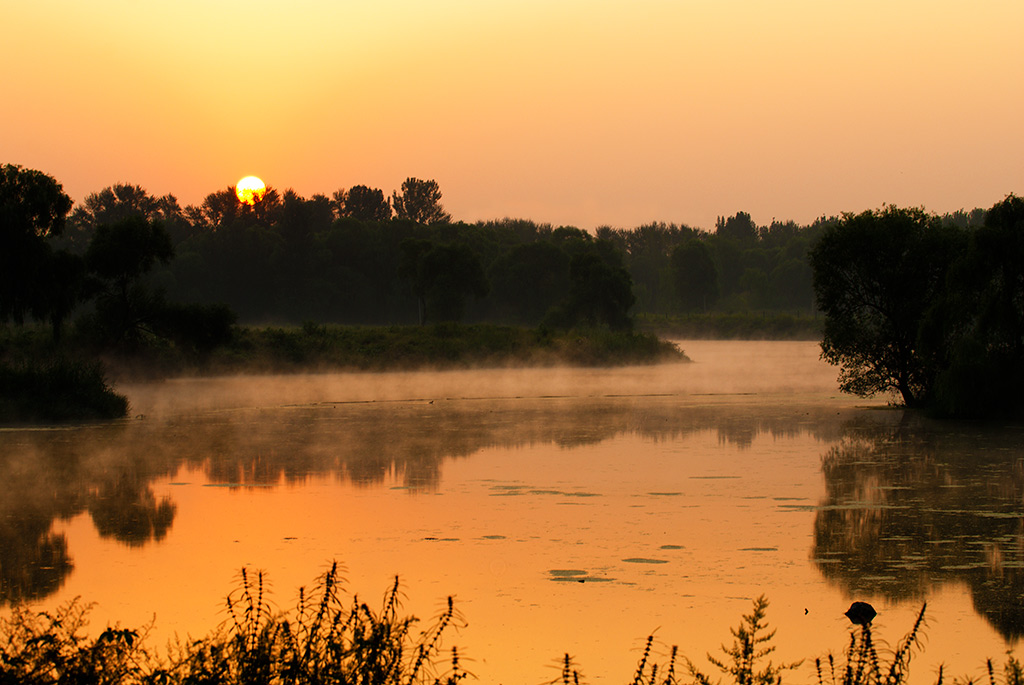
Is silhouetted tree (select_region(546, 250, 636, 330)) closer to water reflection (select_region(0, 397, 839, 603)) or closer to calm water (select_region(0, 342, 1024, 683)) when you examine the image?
water reflection (select_region(0, 397, 839, 603))

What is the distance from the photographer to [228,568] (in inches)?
411

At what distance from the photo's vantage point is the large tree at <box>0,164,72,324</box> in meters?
34.5

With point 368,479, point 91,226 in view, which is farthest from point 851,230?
point 91,226

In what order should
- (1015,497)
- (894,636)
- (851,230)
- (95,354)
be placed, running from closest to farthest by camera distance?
(894,636), (1015,497), (851,230), (95,354)

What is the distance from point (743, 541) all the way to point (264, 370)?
41899 millimetres

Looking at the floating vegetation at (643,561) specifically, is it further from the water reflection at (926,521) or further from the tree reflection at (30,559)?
the tree reflection at (30,559)

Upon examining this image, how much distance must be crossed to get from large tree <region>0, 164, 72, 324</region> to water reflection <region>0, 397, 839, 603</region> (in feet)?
34.2

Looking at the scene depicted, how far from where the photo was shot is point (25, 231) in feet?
115

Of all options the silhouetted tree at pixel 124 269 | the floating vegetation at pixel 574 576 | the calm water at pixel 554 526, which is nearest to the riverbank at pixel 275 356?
the silhouetted tree at pixel 124 269

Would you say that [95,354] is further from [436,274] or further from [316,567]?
[436,274]

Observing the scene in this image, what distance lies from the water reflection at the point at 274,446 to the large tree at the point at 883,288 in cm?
249

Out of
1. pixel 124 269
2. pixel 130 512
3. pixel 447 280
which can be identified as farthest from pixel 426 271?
pixel 130 512

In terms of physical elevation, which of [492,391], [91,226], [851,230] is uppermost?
[91,226]

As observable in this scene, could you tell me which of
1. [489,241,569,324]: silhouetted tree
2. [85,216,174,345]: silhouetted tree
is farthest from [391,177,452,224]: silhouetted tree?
[85,216,174,345]: silhouetted tree
